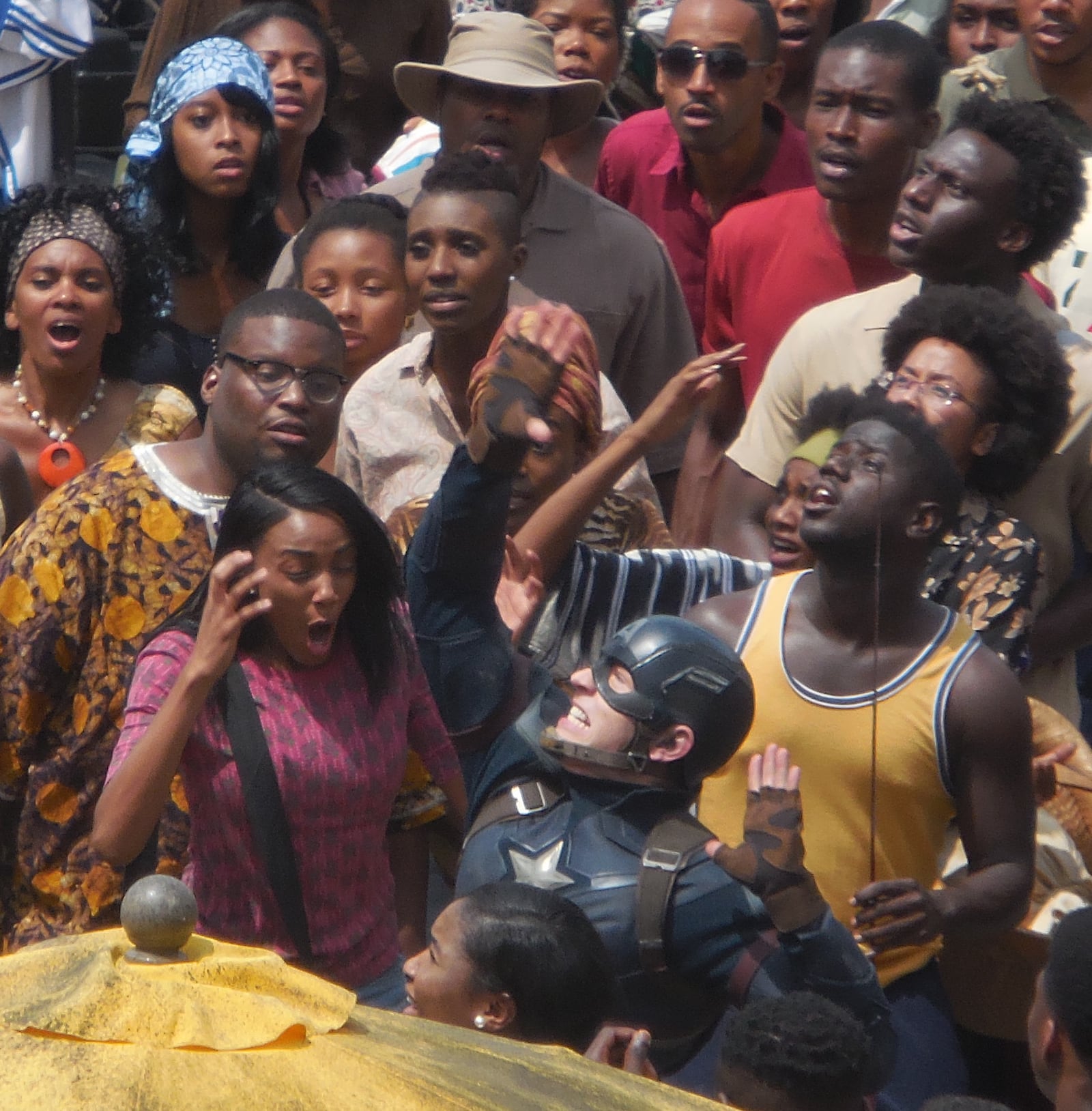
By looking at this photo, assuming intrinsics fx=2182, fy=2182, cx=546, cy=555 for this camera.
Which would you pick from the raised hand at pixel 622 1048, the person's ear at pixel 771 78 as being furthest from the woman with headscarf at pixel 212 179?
the raised hand at pixel 622 1048

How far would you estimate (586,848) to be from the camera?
341 centimetres

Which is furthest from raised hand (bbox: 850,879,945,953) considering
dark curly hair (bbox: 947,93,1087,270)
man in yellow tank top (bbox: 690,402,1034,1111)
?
dark curly hair (bbox: 947,93,1087,270)

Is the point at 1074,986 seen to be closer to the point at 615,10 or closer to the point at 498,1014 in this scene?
the point at 498,1014

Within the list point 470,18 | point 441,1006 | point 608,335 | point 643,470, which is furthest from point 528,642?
point 470,18

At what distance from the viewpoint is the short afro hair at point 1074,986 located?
2604mm

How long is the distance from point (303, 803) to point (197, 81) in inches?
110

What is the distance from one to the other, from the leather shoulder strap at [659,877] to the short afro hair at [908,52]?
2508mm

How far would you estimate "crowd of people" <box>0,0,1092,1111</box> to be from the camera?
130 inches

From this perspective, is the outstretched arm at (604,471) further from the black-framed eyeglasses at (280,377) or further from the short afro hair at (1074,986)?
the short afro hair at (1074,986)

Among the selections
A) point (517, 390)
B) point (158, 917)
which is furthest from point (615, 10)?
point (158, 917)

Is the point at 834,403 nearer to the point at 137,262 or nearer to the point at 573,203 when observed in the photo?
the point at 573,203

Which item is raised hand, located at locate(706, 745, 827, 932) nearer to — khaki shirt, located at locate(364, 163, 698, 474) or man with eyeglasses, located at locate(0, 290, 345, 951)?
man with eyeglasses, located at locate(0, 290, 345, 951)

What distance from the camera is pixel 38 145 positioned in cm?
652

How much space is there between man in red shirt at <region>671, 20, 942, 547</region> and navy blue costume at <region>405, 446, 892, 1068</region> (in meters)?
1.34
